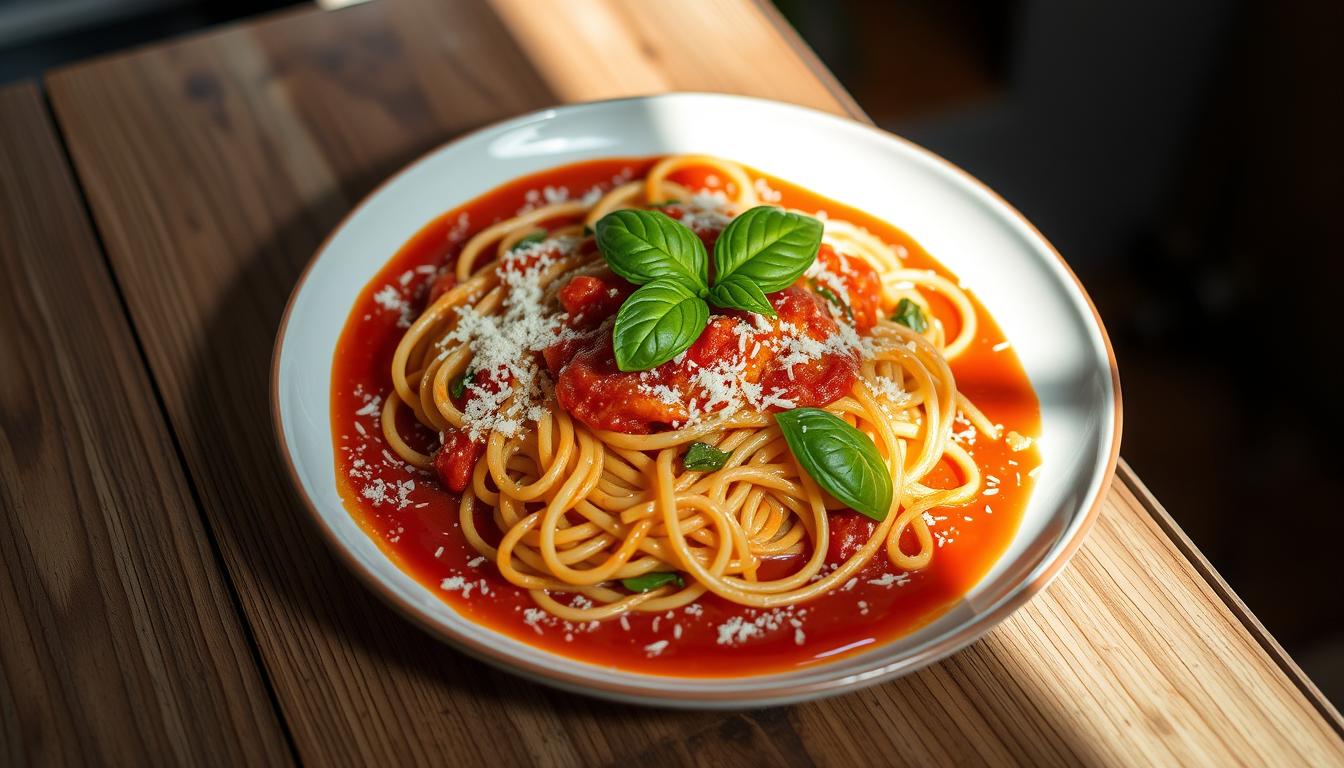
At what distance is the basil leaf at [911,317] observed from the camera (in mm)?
2691

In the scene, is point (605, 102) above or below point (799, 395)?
above

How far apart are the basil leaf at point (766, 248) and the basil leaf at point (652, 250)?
54mm

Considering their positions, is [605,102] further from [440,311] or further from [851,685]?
[851,685]

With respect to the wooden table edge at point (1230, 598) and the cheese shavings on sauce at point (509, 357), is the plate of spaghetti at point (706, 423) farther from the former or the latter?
the wooden table edge at point (1230, 598)

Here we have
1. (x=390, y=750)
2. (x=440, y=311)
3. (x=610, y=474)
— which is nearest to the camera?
(x=390, y=750)

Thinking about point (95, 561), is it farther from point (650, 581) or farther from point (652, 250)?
point (652, 250)

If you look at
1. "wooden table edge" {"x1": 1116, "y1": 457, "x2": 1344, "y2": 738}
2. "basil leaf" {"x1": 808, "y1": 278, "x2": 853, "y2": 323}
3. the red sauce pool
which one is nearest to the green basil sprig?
"basil leaf" {"x1": 808, "y1": 278, "x2": 853, "y2": 323}

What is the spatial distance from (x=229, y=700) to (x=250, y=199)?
4.94 feet

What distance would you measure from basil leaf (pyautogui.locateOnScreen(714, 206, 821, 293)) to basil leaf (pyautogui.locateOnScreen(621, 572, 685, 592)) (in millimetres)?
599

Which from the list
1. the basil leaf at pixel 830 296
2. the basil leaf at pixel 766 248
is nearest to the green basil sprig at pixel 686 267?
the basil leaf at pixel 766 248

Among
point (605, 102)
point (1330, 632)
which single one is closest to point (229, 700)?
point (605, 102)

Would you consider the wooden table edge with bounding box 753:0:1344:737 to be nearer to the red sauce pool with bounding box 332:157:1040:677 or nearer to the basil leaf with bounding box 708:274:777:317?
the red sauce pool with bounding box 332:157:1040:677

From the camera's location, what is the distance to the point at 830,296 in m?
2.59

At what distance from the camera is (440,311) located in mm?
2695
